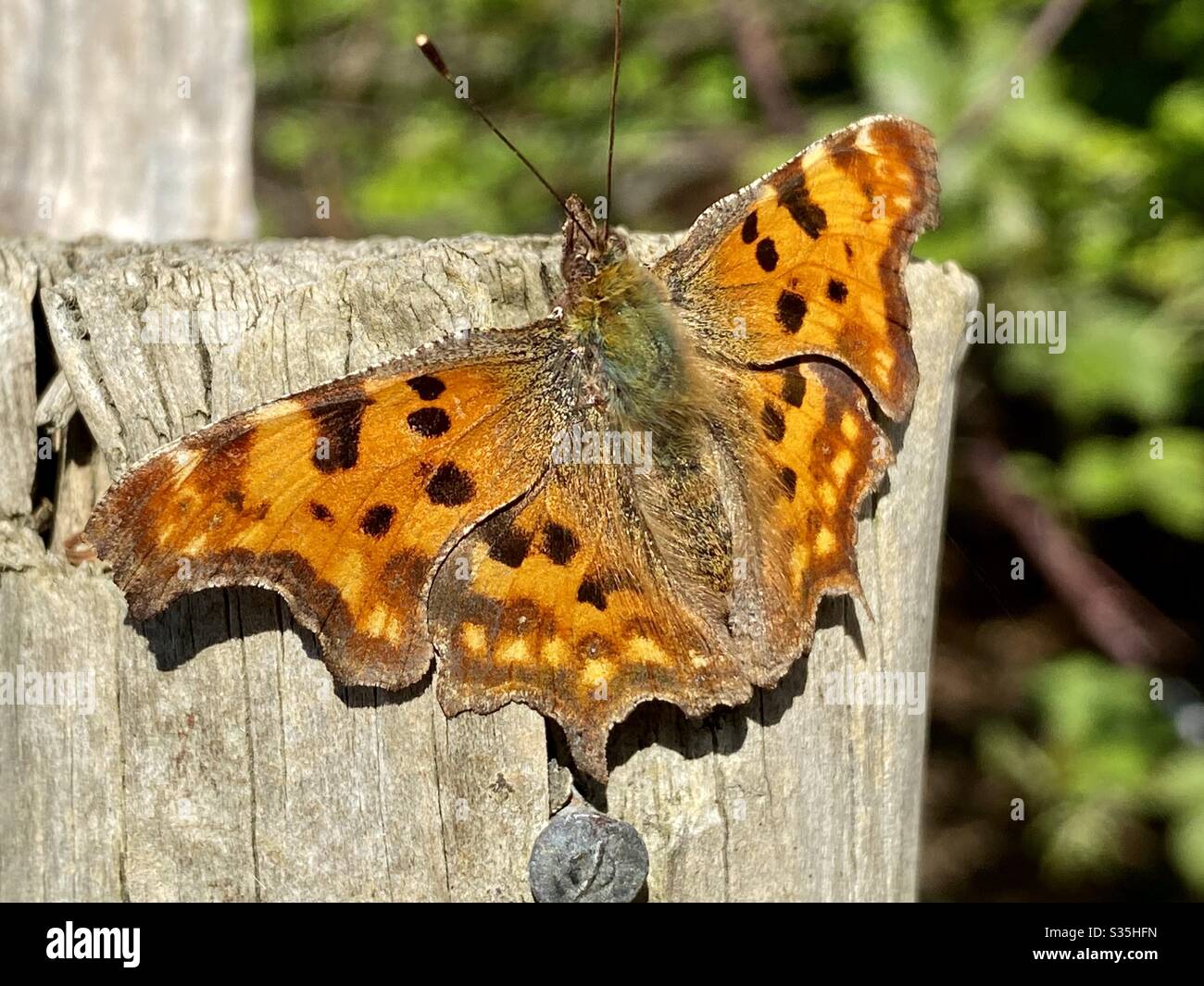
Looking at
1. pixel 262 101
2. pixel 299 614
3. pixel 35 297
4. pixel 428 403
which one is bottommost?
pixel 299 614

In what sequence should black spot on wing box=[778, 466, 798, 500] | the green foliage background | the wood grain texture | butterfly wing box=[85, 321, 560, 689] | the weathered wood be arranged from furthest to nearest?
the green foliage background < the wood grain texture < black spot on wing box=[778, 466, 798, 500] < the weathered wood < butterfly wing box=[85, 321, 560, 689]

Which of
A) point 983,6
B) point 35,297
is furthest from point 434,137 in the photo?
point 35,297

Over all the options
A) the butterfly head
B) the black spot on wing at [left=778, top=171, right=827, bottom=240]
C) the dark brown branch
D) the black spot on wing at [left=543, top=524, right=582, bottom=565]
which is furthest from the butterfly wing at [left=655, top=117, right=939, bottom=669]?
the dark brown branch

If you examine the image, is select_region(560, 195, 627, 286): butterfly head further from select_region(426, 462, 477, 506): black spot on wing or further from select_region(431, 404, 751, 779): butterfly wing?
select_region(426, 462, 477, 506): black spot on wing

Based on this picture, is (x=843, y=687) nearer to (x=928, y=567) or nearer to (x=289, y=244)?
(x=928, y=567)

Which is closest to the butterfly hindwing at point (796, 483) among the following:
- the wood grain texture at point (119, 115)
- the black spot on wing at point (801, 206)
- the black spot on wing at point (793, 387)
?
the black spot on wing at point (793, 387)

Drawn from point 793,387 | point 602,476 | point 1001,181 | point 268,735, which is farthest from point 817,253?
point 1001,181
